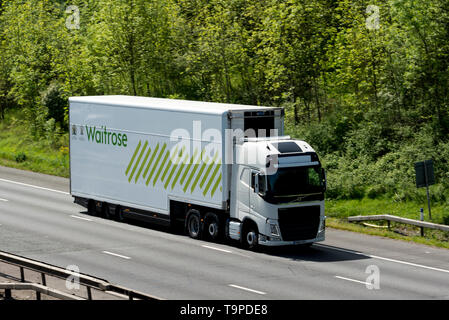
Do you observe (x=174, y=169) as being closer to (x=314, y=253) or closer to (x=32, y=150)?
(x=314, y=253)

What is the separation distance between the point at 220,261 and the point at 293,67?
1699 centimetres

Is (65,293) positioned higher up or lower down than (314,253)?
higher up

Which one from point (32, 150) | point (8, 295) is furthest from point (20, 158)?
point (8, 295)

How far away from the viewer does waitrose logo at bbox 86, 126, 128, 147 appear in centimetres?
2966

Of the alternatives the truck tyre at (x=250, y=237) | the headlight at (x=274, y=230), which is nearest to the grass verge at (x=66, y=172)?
the truck tyre at (x=250, y=237)

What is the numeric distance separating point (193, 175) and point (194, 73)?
19.9 meters

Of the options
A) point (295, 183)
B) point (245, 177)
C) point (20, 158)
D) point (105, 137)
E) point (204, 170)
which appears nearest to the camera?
point (295, 183)

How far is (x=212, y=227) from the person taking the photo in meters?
26.8

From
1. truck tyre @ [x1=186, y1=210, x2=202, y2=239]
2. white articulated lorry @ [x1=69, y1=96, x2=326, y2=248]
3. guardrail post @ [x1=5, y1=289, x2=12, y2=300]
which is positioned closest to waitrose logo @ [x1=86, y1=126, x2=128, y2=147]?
white articulated lorry @ [x1=69, y1=96, x2=326, y2=248]

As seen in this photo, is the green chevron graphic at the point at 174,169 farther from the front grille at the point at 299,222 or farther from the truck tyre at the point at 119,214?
the front grille at the point at 299,222

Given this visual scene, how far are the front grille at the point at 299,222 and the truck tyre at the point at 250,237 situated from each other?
3.32ft

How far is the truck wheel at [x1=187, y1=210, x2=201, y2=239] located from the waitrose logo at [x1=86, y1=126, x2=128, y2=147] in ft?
13.2

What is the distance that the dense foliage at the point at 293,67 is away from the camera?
33.3m

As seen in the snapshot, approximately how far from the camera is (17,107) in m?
58.3
